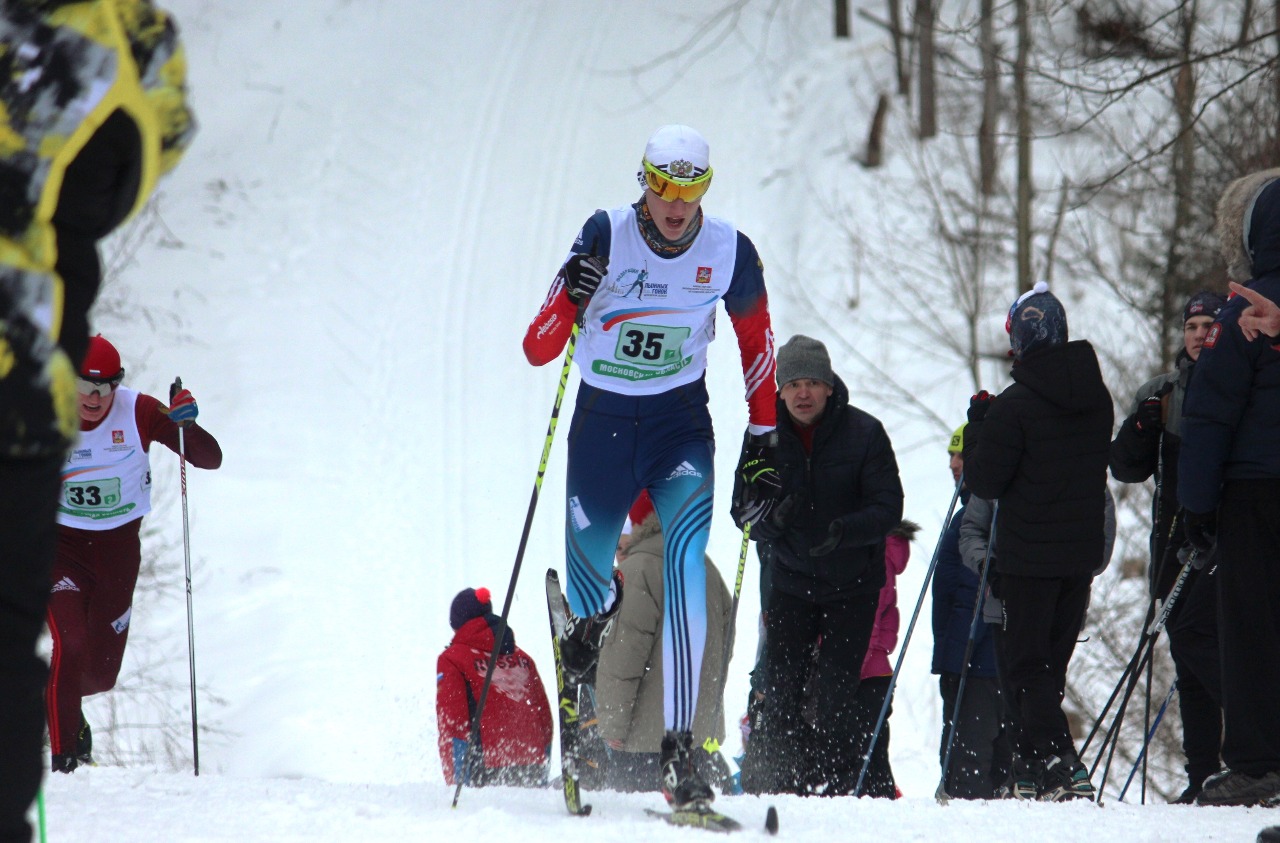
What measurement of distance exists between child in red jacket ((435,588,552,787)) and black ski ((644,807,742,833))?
1.83m

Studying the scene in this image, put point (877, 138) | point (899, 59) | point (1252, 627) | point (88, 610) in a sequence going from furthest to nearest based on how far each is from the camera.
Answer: point (899, 59) → point (877, 138) → point (88, 610) → point (1252, 627)

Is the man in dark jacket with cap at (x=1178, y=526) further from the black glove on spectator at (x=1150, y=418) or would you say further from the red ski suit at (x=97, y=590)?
the red ski suit at (x=97, y=590)

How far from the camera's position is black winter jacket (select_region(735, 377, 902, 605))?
564 centimetres

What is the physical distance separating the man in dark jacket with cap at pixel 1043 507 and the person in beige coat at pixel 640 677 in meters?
1.34

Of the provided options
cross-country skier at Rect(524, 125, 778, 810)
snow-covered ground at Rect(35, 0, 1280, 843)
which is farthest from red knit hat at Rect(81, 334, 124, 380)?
cross-country skier at Rect(524, 125, 778, 810)

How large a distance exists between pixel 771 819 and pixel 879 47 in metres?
19.8

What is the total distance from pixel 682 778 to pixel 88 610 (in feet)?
11.4

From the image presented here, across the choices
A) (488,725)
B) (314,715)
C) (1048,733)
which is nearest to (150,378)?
(314,715)

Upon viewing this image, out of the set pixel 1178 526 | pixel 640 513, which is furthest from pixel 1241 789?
pixel 640 513

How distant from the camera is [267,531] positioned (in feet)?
37.8

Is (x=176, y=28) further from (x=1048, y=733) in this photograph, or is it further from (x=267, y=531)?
(x=267, y=531)

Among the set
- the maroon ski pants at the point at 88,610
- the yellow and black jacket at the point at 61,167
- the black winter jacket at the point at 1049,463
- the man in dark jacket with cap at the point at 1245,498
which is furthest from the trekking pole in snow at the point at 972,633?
the maroon ski pants at the point at 88,610

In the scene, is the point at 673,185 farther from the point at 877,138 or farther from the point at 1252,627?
the point at 877,138

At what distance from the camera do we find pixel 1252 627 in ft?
13.9
